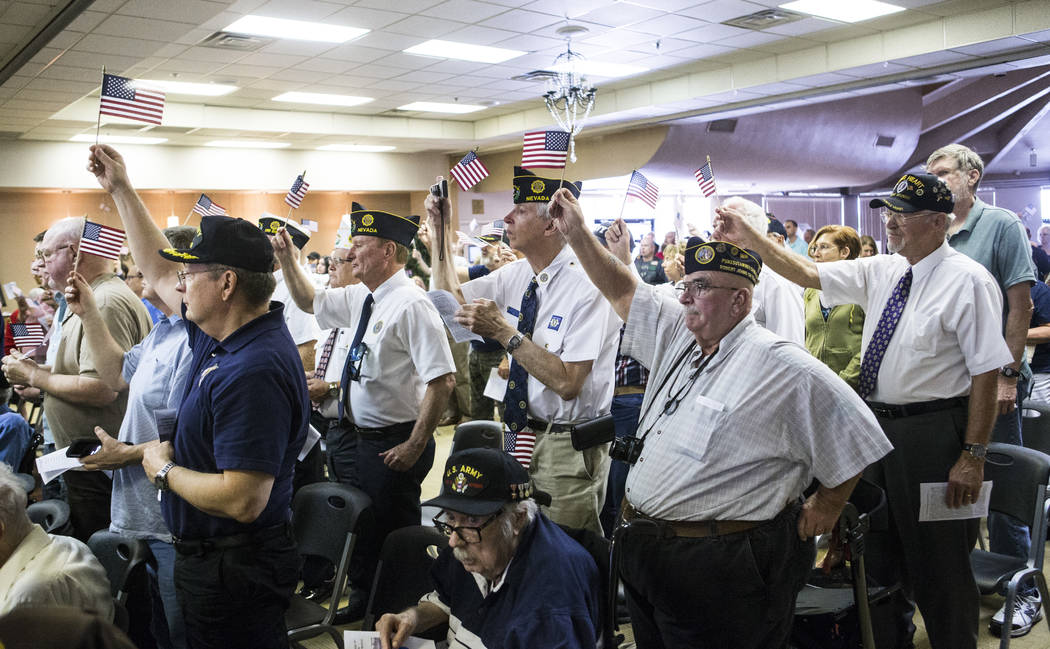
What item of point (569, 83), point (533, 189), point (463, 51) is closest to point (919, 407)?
point (533, 189)

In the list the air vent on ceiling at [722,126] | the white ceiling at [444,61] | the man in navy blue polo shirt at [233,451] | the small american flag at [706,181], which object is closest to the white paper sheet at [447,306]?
the man in navy blue polo shirt at [233,451]

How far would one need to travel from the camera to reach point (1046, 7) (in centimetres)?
746

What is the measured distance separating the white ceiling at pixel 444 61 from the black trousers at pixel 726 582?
5629mm

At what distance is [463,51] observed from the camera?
8.97 metres

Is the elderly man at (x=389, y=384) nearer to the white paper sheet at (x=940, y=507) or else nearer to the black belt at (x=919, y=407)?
the black belt at (x=919, y=407)

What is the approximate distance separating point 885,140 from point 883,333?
611 inches

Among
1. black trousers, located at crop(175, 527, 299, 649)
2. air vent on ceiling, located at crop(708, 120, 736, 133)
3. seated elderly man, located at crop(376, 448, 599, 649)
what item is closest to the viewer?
seated elderly man, located at crop(376, 448, 599, 649)

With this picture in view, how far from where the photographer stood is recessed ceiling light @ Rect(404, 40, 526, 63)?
8688mm

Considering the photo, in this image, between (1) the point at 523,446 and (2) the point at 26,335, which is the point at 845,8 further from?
(2) the point at 26,335

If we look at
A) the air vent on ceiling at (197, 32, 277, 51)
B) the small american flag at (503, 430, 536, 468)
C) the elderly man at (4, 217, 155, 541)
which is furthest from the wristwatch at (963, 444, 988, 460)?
the air vent on ceiling at (197, 32, 277, 51)

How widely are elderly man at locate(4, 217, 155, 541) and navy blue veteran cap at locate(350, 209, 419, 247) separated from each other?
963 mm

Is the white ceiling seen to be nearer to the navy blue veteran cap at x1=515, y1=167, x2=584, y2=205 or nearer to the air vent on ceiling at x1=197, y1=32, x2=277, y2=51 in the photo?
the air vent on ceiling at x1=197, y1=32, x2=277, y2=51

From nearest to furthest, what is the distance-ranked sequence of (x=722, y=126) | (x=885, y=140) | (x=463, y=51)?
(x=463, y=51) < (x=722, y=126) < (x=885, y=140)

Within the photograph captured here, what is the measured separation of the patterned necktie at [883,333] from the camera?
284 cm
